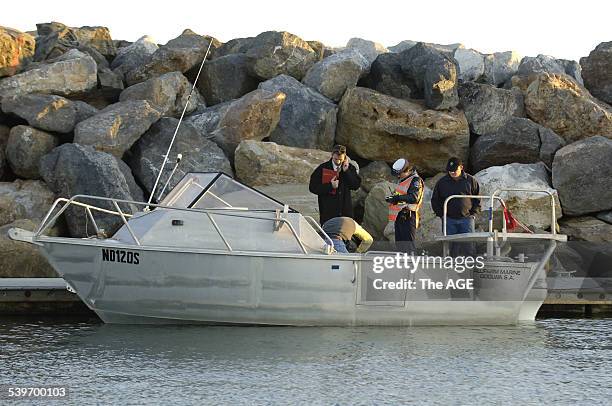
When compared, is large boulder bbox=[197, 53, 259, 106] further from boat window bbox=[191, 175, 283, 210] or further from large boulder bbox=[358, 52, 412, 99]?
boat window bbox=[191, 175, 283, 210]

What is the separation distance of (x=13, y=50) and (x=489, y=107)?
9580 millimetres

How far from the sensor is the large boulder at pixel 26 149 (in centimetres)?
1814

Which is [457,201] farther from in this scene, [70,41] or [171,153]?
[70,41]

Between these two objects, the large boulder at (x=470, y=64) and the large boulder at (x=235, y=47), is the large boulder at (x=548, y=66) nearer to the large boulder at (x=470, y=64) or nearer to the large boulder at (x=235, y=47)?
the large boulder at (x=470, y=64)

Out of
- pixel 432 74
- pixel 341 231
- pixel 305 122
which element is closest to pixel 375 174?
pixel 305 122

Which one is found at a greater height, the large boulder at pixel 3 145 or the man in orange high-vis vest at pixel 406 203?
the large boulder at pixel 3 145

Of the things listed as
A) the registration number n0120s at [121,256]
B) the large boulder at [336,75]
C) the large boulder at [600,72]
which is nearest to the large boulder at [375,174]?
the large boulder at [336,75]

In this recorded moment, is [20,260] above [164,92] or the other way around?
the other way around

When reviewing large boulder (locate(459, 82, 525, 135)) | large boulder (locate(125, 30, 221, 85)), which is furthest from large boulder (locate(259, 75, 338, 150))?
large boulder (locate(459, 82, 525, 135))

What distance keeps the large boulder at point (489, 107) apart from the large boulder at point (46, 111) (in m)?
7.50

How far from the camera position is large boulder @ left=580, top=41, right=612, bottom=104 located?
21.5m

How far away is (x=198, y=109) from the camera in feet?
68.3

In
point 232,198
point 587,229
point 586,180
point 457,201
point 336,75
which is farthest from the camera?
point 336,75

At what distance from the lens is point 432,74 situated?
20188 millimetres
